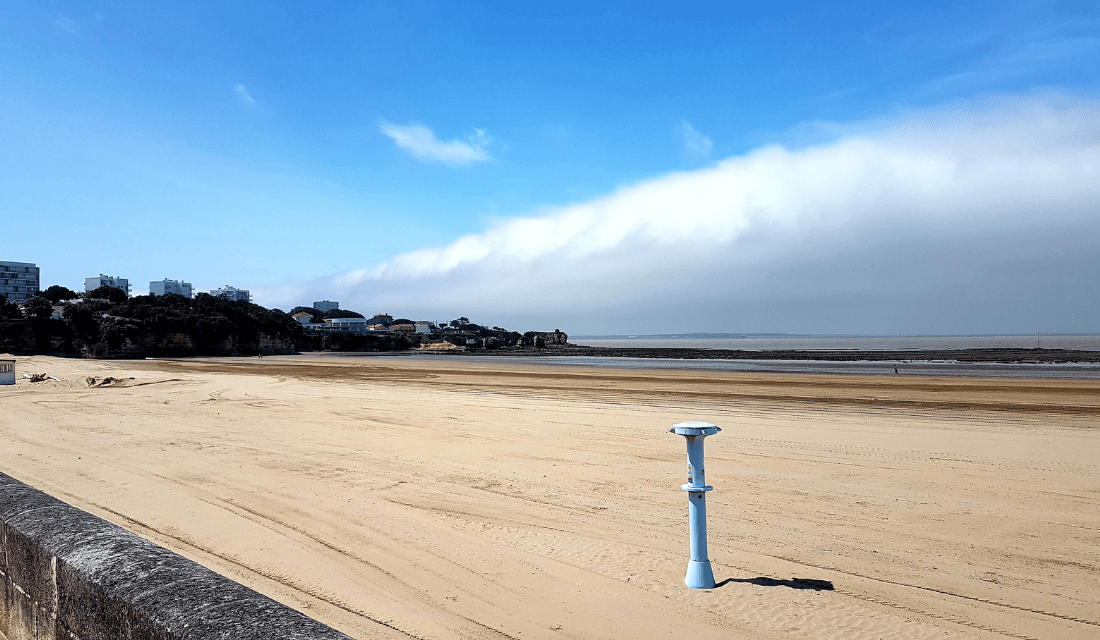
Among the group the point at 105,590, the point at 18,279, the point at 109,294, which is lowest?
the point at 105,590

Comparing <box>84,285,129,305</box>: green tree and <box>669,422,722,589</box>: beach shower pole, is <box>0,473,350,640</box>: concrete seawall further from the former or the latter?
<box>84,285,129,305</box>: green tree

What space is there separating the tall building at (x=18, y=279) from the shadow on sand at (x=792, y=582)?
166 meters

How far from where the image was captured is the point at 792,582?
4199 mm

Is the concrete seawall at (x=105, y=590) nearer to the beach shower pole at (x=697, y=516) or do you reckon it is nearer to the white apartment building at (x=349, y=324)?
the beach shower pole at (x=697, y=516)

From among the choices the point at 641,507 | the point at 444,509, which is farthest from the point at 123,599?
the point at 641,507

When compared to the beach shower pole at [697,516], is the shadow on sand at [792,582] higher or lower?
lower

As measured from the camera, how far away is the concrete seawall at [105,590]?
69.9 inches

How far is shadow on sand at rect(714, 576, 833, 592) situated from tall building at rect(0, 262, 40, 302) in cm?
16551

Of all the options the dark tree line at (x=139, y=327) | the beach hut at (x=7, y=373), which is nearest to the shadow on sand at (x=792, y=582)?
the beach hut at (x=7, y=373)

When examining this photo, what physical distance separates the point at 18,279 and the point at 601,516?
18234 cm

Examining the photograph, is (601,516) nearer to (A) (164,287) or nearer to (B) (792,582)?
(B) (792,582)

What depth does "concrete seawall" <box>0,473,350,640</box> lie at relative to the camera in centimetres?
177

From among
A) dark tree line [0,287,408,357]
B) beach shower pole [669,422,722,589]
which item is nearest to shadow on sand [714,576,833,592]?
beach shower pole [669,422,722,589]


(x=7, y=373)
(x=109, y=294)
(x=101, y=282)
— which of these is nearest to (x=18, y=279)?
(x=101, y=282)
